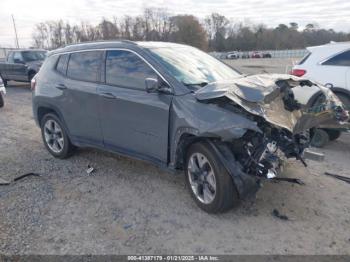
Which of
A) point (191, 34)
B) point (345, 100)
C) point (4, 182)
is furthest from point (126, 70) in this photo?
point (191, 34)

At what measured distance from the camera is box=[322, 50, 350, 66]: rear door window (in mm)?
6758

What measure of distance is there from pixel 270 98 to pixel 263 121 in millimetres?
335

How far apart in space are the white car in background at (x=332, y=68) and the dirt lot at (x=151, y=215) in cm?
176

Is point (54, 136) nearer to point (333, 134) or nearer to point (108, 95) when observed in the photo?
point (108, 95)

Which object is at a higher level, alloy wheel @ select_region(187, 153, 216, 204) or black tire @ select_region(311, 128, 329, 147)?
alloy wheel @ select_region(187, 153, 216, 204)

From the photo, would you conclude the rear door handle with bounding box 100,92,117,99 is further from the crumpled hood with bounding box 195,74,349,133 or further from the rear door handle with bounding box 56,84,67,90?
the crumpled hood with bounding box 195,74,349,133

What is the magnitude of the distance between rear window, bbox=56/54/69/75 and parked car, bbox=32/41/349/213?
2 cm

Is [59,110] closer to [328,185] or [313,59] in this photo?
[328,185]

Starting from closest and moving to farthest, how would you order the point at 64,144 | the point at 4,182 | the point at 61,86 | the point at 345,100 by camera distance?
the point at 4,182 → the point at 61,86 → the point at 64,144 → the point at 345,100

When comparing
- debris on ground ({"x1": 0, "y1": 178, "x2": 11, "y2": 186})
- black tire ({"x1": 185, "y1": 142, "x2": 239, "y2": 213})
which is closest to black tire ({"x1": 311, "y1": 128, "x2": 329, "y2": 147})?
black tire ({"x1": 185, "y1": 142, "x2": 239, "y2": 213})

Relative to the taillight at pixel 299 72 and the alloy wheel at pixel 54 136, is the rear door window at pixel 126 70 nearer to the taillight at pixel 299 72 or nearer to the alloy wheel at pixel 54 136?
the alloy wheel at pixel 54 136

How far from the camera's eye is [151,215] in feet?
12.8

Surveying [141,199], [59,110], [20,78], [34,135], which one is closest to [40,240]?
[141,199]

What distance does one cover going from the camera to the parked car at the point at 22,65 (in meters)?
16.0
